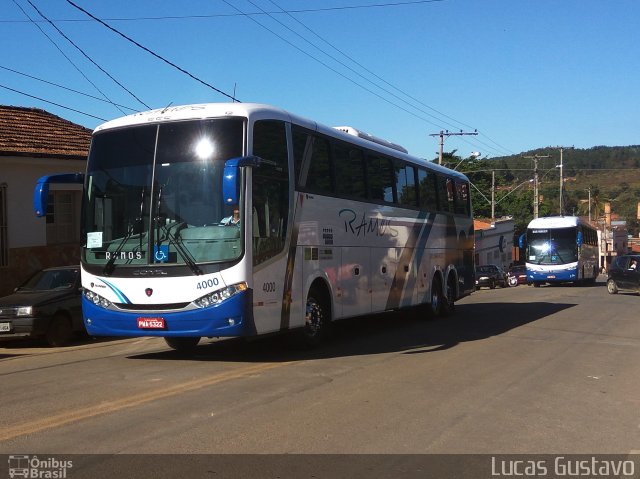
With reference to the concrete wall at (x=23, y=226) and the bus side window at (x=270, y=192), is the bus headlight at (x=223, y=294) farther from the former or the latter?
the concrete wall at (x=23, y=226)

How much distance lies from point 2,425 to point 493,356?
24.3ft

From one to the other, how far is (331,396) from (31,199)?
14.1m

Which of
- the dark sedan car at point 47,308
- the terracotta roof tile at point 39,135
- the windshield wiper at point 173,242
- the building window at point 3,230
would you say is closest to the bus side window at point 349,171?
the windshield wiper at point 173,242

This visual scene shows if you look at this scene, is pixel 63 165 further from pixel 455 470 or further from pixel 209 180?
pixel 455 470

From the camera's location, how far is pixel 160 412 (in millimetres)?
6965

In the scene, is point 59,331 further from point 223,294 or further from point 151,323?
point 223,294

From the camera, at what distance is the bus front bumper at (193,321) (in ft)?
30.6

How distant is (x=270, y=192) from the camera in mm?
10016

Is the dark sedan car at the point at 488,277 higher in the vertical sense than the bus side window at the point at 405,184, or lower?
lower

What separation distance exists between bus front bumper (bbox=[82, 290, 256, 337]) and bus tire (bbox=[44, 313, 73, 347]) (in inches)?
144

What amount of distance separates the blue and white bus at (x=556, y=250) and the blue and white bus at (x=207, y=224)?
2645 cm

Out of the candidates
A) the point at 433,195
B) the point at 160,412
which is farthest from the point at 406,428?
the point at 433,195

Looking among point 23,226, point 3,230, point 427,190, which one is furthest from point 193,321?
point 23,226

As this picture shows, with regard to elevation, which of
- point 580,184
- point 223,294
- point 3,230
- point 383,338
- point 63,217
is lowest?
point 383,338
